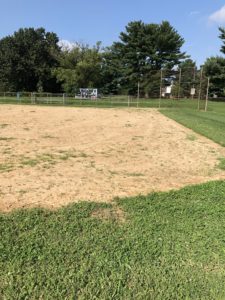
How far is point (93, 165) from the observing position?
635 cm

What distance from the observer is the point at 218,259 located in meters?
3.11

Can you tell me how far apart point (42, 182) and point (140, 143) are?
4.49m

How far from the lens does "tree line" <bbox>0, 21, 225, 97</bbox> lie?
51625mm

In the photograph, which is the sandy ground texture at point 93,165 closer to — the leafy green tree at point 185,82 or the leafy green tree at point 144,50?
the leafy green tree at point 185,82

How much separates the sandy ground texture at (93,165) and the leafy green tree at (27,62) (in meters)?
49.7

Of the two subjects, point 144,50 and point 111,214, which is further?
point 144,50

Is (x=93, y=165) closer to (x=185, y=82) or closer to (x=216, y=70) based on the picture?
(x=185, y=82)

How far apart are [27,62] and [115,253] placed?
59.7 m

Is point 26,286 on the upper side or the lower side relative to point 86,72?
lower

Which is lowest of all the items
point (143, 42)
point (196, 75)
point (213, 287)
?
point (213, 287)

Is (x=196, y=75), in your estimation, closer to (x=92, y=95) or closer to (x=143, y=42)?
(x=92, y=95)

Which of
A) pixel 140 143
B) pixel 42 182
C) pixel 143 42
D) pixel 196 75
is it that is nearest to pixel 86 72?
pixel 143 42

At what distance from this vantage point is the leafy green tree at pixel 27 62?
192ft

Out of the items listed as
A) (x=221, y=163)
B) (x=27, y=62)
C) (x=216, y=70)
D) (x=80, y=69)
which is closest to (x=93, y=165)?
(x=221, y=163)
